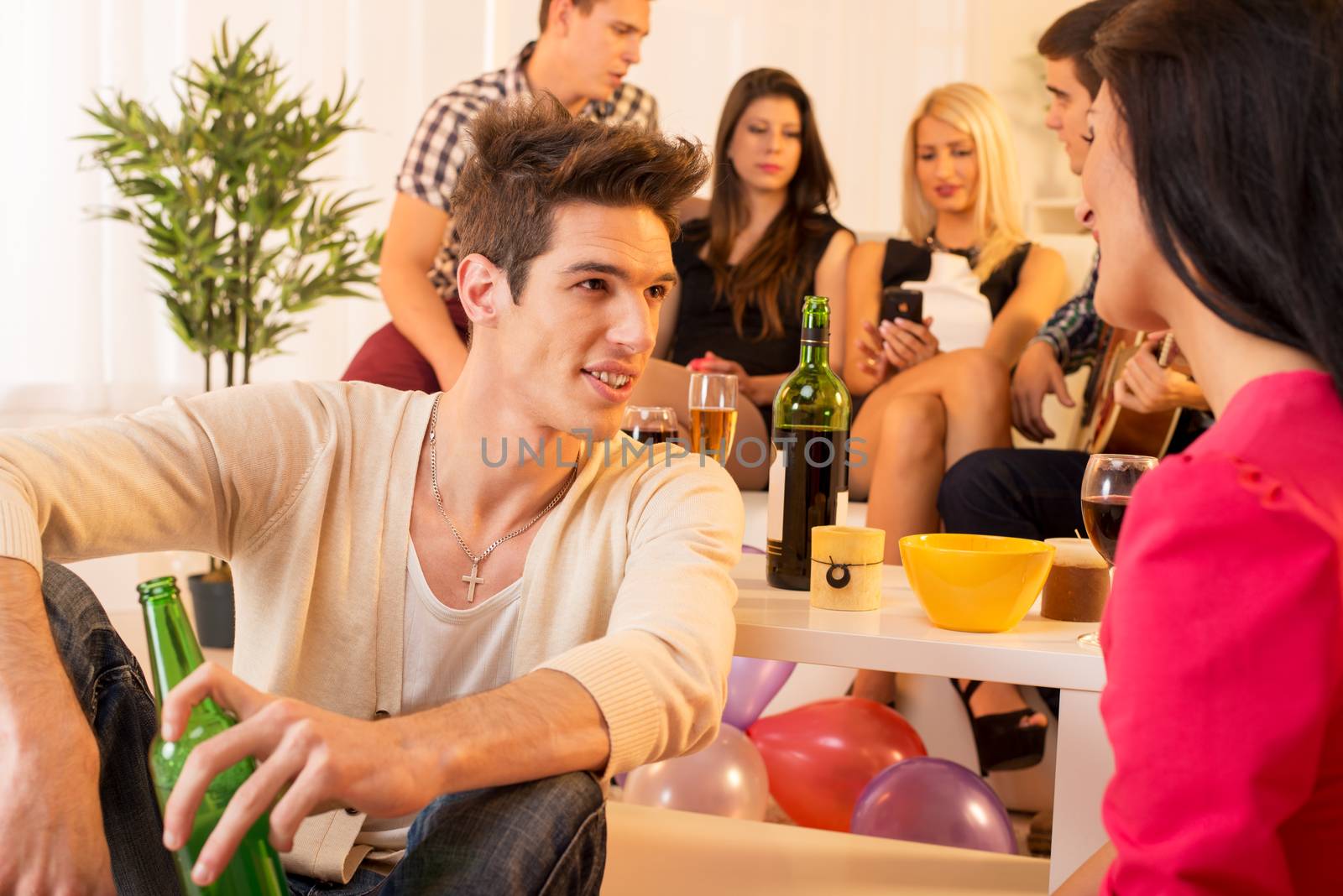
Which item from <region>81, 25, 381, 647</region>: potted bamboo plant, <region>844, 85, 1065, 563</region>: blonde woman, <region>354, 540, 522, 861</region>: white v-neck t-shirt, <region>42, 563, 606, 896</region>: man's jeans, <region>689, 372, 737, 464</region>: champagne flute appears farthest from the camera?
<region>81, 25, 381, 647</region>: potted bamboo plant

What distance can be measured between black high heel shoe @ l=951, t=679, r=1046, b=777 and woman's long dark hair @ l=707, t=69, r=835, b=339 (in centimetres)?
109

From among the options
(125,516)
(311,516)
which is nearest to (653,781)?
(311,516)

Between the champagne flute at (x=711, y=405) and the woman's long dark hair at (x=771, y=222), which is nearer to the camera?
the champagne flute at (x=711, y=405)

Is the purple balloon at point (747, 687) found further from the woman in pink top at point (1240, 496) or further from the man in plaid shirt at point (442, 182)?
the woman in pink top at point (1240, 496)

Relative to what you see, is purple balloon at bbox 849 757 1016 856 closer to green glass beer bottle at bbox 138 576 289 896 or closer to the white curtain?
green glass beer bottle at bbox 138 576 289 896

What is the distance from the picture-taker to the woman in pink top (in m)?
0.66

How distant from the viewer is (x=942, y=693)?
2.35 m

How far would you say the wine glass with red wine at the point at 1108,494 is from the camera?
132cm

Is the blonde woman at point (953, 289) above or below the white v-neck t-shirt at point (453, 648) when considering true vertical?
above

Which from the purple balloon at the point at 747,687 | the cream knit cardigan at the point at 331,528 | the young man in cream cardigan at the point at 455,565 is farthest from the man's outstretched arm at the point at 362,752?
the purple balloon at the point at 747,687

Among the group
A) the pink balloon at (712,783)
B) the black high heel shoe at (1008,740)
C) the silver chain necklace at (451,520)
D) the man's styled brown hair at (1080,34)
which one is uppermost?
the man's styled brown hair at (1080,34)

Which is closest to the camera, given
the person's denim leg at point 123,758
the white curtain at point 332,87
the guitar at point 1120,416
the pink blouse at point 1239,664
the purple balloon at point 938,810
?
the pink blouse at point 1239,664

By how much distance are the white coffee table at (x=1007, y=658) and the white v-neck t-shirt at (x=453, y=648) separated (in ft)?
0.81

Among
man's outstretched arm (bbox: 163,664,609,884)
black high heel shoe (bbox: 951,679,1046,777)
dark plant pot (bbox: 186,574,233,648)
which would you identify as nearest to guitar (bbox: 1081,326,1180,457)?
black high heel shoe (bbox: 951,679,1046,777)
